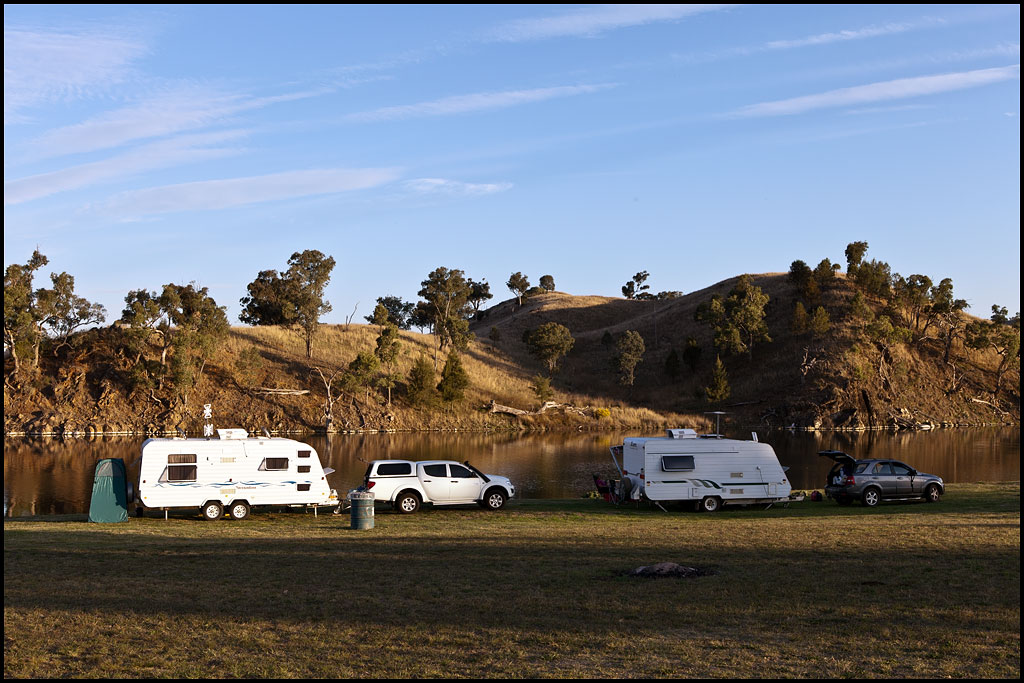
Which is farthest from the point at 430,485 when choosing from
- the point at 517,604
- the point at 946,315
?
the point at 946,315

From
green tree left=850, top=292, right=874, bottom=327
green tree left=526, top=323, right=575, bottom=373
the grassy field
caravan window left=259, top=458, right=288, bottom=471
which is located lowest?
the grassy field

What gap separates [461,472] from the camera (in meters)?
30.2

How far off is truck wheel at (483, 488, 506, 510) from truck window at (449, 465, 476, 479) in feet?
2.50

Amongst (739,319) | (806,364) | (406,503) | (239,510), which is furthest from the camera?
(739,319)

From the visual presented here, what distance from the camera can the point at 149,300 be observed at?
78.2m

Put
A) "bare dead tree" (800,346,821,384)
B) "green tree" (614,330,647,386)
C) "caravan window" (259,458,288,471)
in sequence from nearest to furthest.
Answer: "caravan window" (259,458,288,471), "bare dead tree" (800,346,821,384), "green tree" (614,330,647,386)

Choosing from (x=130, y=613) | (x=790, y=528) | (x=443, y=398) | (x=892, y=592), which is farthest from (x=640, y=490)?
(x=443, y=398)

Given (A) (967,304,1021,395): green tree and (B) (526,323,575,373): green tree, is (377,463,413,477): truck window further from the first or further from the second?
(A) (967,304,1021,395): green tree

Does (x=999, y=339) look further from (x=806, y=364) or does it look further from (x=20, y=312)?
(x=20, y=312)

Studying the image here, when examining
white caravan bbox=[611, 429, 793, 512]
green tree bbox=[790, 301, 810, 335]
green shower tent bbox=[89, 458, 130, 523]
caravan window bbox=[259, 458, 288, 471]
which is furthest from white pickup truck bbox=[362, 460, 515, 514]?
green tree bbox=[790, 301, 810, 335]

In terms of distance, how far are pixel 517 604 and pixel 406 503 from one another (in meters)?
16.6

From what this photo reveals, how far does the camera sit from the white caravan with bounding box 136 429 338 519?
1065 inches

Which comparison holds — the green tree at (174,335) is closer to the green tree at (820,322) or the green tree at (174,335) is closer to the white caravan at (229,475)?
the white caravan at (229,475)

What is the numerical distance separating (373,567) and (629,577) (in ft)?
15.2
